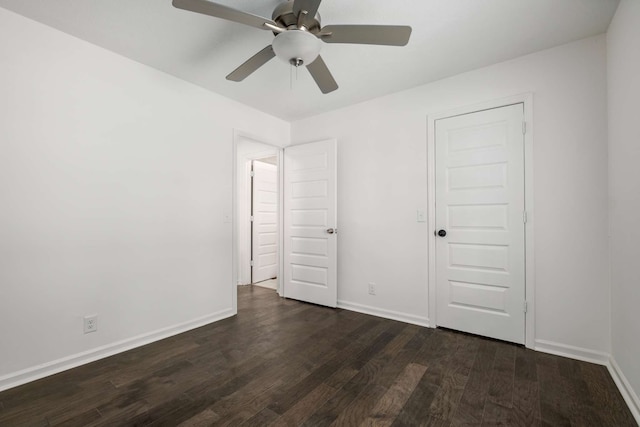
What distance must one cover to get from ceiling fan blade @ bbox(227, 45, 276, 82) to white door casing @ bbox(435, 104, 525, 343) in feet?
6.14

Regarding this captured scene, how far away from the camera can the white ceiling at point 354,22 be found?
6.36 ft

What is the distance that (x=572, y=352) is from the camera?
2.33 meters

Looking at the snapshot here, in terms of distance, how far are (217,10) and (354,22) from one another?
3.33ft

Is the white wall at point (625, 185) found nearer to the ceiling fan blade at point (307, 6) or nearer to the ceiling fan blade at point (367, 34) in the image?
the ceiling fan blade at point (367, 34)

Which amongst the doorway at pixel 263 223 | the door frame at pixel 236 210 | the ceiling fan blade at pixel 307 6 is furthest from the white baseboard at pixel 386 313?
the ceiling fan blade at pixel 307 6

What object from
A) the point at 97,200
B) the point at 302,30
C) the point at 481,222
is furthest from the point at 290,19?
the point at 481,222

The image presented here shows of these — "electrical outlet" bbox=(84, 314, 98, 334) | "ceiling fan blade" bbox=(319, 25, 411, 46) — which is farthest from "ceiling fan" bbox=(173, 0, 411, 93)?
"electrical outlet" bbox=(84, 314, 98, 334)

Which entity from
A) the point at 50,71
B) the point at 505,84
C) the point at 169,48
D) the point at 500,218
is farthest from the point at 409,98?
the point at 50,71

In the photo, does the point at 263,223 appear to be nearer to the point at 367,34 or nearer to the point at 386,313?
A: the point at 386,313

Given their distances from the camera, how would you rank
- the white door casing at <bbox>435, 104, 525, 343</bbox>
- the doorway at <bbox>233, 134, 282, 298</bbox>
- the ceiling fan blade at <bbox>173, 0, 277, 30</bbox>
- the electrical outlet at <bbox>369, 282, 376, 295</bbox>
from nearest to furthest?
the ceiling fan blade at <bbox>173, 0, 277, 30</bbox>
the white door casing at <bbox>435, 104, 525, 343</bbox>
the electrical outlet at <bbox>369, 282, 376, 295</bbox>
the doorway at <bbox>233, 134, 282, 298</bbox>

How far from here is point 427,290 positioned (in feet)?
9.96

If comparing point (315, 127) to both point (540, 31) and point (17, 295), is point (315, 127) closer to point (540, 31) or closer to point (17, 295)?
point (540, 31)

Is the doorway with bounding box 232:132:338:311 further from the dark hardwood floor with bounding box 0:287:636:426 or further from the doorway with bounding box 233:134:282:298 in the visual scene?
the dark hardwood floor with bounding box 0:287:636:426

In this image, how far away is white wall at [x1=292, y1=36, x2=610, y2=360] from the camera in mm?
2266
